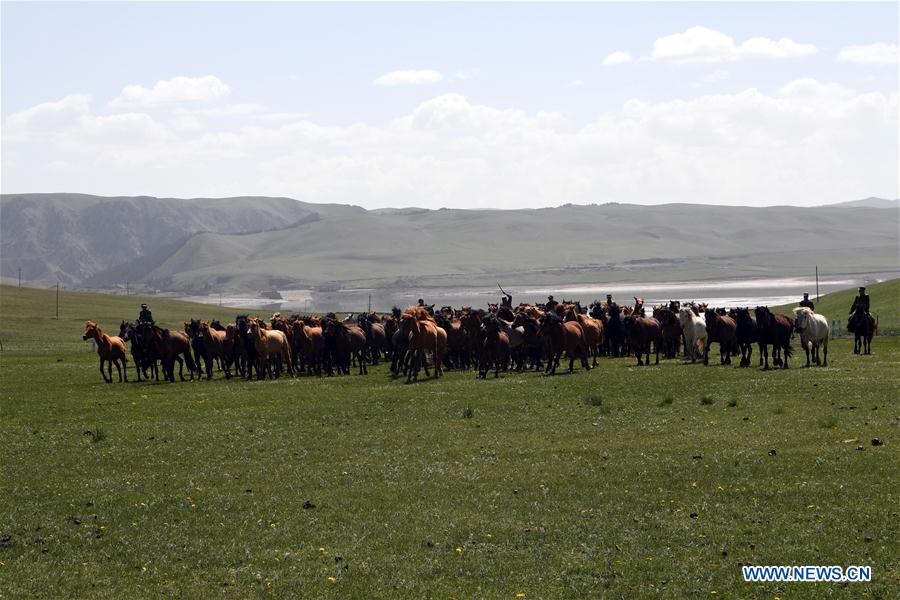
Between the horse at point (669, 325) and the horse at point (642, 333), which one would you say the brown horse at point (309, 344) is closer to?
the horse at point (642, 333)

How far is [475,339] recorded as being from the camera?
3828cm

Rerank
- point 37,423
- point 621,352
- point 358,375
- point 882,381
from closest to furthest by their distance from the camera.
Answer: point 37,423 < point 882,381 < point 358,375 < point 621,352

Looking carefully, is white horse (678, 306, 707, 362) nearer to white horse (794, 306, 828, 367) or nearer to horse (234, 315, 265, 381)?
white horse (794, 306, 828, 367)

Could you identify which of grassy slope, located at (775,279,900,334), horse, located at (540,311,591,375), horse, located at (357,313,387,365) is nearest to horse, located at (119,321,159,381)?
horse, located at (357,313,387,365)

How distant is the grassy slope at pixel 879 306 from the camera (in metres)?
60.3

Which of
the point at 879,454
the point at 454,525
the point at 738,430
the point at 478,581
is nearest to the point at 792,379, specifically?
the point at 738,430

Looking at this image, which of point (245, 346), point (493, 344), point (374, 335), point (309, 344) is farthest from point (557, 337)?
point (245, 346)

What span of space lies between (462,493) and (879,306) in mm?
60619

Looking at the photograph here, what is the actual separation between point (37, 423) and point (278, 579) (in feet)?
49.7

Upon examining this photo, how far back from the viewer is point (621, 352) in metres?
44.2

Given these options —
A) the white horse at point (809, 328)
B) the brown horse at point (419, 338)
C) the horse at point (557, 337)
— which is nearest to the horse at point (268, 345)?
the brown horse at point (419, 338)

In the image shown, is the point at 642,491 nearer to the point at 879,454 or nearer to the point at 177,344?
the point at 879,454

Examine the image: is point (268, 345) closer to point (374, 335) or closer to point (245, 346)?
point (245, 346)

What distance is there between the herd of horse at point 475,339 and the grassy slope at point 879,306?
18918mm
